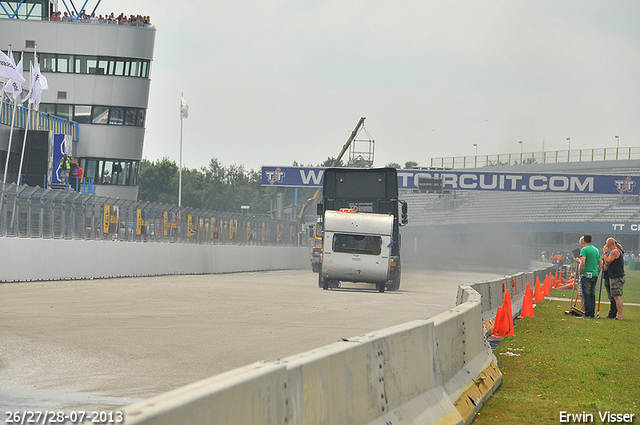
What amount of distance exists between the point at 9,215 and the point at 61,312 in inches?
322

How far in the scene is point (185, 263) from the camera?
111 ft

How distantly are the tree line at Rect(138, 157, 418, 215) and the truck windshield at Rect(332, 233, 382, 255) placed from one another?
93363 mm

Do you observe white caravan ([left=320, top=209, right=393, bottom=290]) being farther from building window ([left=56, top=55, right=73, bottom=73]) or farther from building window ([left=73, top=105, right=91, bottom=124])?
building window ([left=56, top=55, right=73, bottom=73])

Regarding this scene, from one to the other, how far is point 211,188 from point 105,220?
118881mm

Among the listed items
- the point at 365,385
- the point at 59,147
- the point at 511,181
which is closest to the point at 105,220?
the point at 365,385

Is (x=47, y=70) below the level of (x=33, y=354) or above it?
above

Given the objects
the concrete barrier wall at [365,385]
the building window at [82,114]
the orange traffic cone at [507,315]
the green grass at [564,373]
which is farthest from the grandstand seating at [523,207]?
the concrete barrier wall at [365,385]

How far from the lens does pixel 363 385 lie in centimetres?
526

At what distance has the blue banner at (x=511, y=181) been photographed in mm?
62688

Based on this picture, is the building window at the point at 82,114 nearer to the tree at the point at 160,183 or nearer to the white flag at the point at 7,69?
the white flag at the point at 7,69

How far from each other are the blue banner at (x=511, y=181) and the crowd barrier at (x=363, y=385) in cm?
5362

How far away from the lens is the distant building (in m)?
58.9

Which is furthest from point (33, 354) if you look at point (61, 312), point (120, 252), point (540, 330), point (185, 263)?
point (185, 263)

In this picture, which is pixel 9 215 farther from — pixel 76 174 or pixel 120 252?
pixel 76 174
